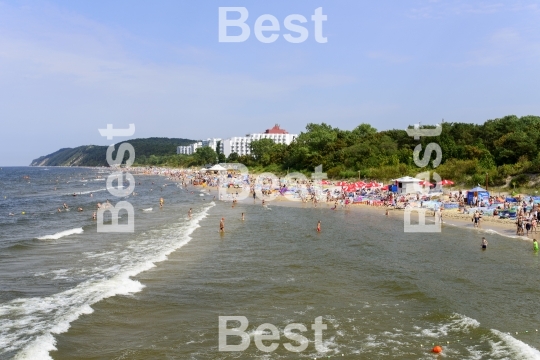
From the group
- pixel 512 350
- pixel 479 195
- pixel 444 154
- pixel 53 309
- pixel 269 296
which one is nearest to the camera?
pixel 512 350

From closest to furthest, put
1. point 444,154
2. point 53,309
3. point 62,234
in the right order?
point 53,309 < point 62,234 < point 444,154

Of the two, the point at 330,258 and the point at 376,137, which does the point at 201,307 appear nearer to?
the point at 330,258

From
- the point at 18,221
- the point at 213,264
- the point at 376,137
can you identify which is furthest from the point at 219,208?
the point at 376,137

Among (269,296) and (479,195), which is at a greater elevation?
(479,195)

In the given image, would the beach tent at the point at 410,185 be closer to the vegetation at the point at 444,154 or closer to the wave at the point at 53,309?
the vegetation at the point at 444,154

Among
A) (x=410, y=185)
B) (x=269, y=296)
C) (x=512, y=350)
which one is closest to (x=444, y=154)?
(x=410, y=185)

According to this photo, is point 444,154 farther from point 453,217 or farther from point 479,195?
point 453,217
